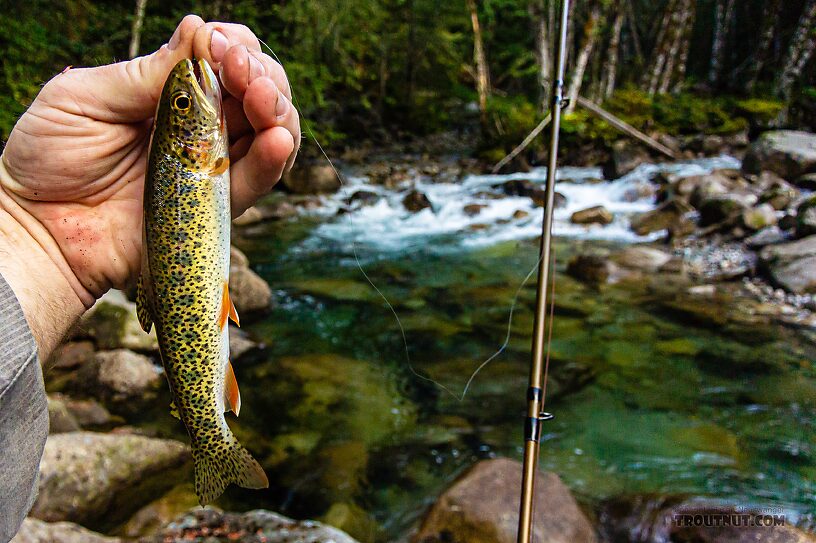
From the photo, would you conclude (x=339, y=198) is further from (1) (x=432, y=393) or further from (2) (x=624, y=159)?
(1) (x=432, y=393)

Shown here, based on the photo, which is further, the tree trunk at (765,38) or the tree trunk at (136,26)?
the tree trunk at (765,38)

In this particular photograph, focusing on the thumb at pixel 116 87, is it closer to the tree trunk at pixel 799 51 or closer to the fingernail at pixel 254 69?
the fingernail at pixel 254 69

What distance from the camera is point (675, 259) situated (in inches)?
390

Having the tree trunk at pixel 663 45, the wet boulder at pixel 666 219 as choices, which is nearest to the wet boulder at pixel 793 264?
the wet boulder at pixel 666 219

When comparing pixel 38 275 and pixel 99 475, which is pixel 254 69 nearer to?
pixel 38 275

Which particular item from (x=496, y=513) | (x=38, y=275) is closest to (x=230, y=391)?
(x=38, y=275)

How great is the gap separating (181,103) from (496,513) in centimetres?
319

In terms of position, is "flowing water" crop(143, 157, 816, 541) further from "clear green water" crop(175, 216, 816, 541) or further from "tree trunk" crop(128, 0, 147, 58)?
"tree trunk" crop(128, 0, 147, 58)

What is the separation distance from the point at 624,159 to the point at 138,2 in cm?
1249

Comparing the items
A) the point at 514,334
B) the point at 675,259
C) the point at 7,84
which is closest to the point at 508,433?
the point at 514,334

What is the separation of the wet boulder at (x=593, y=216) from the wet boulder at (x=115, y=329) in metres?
9.44

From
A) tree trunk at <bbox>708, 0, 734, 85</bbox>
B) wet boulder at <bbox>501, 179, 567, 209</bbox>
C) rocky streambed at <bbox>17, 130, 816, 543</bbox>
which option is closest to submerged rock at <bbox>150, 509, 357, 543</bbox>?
rocky streambed at <bbox>17, 130, 816, 543</bbox>

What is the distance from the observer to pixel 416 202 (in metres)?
14.8

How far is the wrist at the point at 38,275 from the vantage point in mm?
2070
